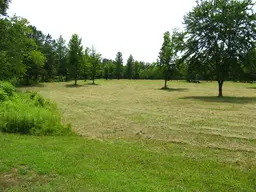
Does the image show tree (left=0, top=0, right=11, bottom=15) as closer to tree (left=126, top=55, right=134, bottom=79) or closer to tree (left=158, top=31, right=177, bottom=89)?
tree (left=158, top=31, right=177, bottom=89)

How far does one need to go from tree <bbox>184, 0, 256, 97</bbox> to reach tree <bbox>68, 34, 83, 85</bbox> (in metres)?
26.4

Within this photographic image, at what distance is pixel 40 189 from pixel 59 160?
4.15 feet

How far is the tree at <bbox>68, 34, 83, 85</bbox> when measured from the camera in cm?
4466

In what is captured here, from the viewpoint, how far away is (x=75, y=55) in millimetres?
44625

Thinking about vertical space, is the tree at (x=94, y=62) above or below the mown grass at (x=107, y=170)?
above

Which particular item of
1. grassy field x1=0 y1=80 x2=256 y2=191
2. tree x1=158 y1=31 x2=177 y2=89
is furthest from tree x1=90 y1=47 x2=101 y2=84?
grassy field x1=0 y1=80 x2=256 y2=191

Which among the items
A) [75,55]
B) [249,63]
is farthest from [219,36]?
[75,55]

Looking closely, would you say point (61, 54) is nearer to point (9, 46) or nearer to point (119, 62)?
point (119, 62)

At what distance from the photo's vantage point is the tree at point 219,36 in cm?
2236

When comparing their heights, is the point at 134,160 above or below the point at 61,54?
below

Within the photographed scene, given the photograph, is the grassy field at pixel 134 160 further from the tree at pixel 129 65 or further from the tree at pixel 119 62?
the tree at pixel 129 65

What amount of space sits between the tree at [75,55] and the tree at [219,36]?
26372 mm

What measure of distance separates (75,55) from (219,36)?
97.9 ft

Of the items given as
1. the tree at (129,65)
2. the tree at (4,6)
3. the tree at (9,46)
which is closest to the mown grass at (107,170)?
the tree at (4,6)
